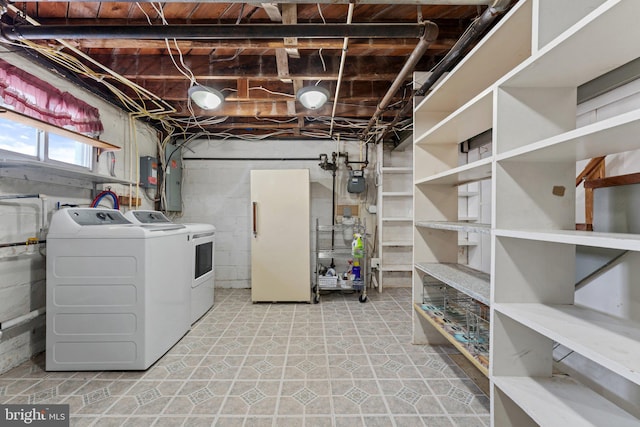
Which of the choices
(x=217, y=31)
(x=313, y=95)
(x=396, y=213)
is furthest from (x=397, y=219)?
(x=217, y=31)

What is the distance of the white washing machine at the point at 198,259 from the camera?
2.44 metres

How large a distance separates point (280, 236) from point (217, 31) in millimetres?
2108

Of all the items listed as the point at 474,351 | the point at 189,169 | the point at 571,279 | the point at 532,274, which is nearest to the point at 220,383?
the point at 474,351

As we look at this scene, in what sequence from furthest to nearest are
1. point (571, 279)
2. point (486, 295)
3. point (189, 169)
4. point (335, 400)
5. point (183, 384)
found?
1. point (189, 169)
2. point (183, 384)
3. point (335, 400)
4. point (486, 295)
5. point (571, 279)

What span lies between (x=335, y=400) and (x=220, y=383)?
0.76m

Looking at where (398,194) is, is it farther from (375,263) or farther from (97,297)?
(97,297)

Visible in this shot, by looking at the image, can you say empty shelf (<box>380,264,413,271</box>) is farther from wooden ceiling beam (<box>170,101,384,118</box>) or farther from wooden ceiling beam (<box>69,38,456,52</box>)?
wooden ceiling beam (<box>69,38,456,52</box>)

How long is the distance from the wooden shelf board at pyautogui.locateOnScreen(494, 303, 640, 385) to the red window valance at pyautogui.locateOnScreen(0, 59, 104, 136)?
3113 millimetres

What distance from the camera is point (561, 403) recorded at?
96 centimetres

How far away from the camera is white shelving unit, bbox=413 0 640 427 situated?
0.80 meters

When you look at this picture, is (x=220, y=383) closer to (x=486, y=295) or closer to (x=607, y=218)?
(x=486, y=295)

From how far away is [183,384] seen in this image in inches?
65.2

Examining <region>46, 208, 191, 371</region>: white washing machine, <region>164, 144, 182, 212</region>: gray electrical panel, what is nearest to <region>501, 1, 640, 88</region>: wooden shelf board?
<region>46, 208, 191, 371</region>: white washing machine

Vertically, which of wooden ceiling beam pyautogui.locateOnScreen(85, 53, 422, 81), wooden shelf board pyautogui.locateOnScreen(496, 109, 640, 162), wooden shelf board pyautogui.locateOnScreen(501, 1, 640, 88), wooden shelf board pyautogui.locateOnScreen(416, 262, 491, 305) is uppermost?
wooden ceiling beam pyautogui.locateOnScreen(85, 53, 422, 81)
